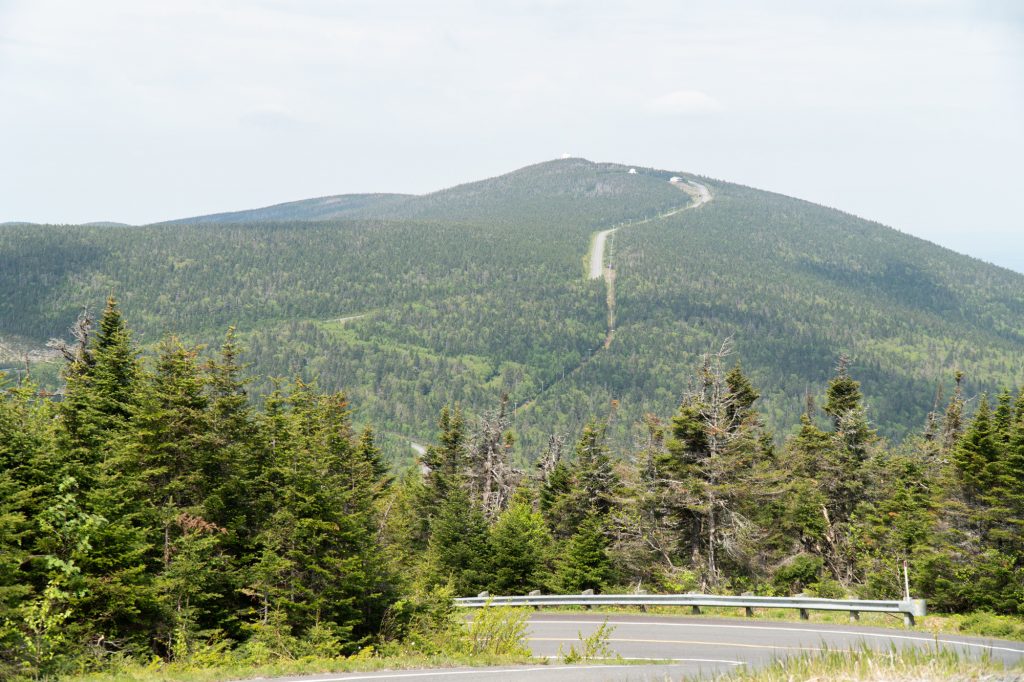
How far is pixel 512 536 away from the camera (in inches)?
1531

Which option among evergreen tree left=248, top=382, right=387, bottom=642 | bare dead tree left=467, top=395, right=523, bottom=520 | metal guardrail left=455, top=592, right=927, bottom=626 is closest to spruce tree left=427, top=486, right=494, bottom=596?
metal guardrail left=455, top=592, right=927, bottom=626

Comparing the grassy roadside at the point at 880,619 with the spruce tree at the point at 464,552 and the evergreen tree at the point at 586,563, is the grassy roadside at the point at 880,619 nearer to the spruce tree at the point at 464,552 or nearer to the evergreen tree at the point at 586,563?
the evergreen tree at the point at 586,563

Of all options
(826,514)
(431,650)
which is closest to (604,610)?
(431,650)

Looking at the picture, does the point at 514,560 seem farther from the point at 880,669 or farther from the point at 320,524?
the point at 880,669

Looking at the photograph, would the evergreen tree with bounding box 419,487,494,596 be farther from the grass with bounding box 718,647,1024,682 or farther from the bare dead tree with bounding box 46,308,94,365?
the grass with bounding box 718,647,1024,682

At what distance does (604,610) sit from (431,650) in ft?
37.1

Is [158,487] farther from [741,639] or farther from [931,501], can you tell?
[931,501]

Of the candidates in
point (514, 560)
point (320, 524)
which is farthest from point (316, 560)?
point (514, 560)

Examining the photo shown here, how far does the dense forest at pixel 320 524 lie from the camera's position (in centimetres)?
1694

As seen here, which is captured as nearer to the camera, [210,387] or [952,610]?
[210,387]

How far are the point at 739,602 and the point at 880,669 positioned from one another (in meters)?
16.5

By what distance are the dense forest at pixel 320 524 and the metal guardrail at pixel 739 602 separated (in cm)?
474

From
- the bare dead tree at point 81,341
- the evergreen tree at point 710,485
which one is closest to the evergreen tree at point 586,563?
the evergreen tree at point 710,485

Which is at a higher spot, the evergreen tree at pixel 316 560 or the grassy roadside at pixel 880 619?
the evergreen tree at pixel 316 560
